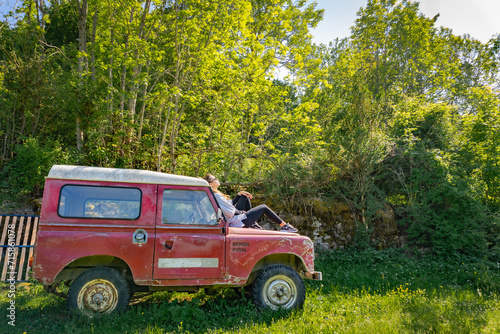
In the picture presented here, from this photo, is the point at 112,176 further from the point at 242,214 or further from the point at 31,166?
the point at 31,166

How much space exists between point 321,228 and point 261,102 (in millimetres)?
5261

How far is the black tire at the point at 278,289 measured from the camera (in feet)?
17.0

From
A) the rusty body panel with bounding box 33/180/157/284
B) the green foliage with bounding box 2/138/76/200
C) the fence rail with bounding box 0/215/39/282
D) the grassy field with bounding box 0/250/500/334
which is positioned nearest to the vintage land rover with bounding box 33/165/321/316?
the rusty body panel with bounding box 33/180/157/284

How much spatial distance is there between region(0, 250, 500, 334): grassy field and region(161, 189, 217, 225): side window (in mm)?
1314

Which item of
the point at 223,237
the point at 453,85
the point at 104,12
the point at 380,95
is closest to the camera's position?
the point at 223,237

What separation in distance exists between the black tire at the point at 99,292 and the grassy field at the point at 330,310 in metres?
0.15

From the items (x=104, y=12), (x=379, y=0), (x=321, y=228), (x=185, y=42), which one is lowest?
(x=321, y=228)

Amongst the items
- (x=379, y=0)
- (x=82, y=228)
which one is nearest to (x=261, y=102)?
(x=379, y=0)

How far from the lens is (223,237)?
513 centimetres

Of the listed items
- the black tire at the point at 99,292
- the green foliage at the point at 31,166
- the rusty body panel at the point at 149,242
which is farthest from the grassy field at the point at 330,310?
the green foliage at the point at 31,166

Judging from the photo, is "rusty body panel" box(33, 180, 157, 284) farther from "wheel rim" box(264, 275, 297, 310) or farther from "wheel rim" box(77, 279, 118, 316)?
"wheel rim" box(264, 275, 297, 310)

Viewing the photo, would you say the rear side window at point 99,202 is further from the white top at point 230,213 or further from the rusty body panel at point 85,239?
the white top at point 230,213

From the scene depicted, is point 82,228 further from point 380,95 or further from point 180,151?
point 380,95

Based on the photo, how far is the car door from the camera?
488 centimetres
